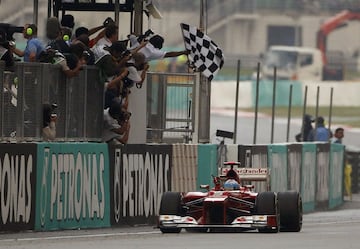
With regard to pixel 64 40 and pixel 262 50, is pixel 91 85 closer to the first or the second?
pixel 64 40

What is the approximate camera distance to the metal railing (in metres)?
17.2

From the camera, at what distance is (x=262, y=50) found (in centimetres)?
9288

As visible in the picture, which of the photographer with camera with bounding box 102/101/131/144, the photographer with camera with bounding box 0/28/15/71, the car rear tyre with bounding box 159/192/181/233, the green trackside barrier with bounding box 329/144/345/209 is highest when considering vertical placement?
the photographer with camera with bounding box 0/28/15/71

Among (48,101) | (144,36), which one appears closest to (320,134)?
(144,36)

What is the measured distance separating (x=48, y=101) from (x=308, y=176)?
9.33 meters

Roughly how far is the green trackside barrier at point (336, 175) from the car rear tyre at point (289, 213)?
33.1 ft

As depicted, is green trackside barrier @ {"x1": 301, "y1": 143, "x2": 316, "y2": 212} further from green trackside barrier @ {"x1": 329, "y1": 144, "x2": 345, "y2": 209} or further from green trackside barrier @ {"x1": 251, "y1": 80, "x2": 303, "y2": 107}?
green trackside barrier @ {"x1": 251, "y1": 80, "x2": 303, "y2": 107}

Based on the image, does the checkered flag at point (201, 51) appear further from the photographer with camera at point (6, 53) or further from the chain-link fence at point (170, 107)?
the photographer with camera at point (6, 53)

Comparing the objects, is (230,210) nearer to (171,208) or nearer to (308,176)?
(171,208)

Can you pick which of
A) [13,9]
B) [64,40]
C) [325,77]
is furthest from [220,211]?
[325,77]

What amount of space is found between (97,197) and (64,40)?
1966mm

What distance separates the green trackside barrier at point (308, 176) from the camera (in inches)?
1017

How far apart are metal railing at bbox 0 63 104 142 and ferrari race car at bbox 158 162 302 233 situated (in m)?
1.80

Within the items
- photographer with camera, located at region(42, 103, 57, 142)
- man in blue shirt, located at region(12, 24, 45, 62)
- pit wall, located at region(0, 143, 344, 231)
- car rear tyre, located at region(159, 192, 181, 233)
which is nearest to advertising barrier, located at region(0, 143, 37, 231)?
pit wall, located at region(0, 143, 344, 231)
